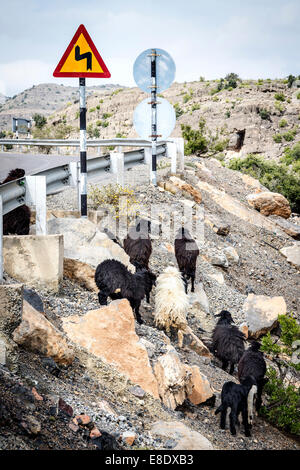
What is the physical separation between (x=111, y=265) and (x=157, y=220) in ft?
14.0

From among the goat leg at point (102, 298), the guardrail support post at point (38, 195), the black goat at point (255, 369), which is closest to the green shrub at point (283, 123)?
the guardrail support post at point (38, 195)

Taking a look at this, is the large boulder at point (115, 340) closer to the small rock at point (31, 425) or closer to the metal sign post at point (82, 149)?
the small rock at point (31, 425)

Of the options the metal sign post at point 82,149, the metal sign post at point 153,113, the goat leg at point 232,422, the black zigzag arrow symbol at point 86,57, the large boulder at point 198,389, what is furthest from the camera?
the metal sign post at point 153,113

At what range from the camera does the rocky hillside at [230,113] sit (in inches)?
1986

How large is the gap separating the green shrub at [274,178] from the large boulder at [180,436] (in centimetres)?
1898

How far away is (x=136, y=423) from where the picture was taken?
13.5ft

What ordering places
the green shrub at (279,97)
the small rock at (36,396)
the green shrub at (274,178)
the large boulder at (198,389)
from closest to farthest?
1. the small rock at (36,396)
2. the large boulder at (198,389)
3. the green shrub at (274,178)
4. the green shrub at (279,97)

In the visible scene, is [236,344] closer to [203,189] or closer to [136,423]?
[136,423]

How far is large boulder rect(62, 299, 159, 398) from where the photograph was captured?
4.94 meters

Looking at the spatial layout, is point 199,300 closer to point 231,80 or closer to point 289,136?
point 289,136

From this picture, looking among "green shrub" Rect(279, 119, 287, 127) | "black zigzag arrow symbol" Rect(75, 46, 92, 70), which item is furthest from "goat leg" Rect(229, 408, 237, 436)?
"green shrub" Rect(279, 119, 287, 127)

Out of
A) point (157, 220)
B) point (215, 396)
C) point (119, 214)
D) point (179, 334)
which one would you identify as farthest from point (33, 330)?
point (157, 220)

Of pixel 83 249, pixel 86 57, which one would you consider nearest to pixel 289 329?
pixel 83 249

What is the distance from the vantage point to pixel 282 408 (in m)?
5.96
